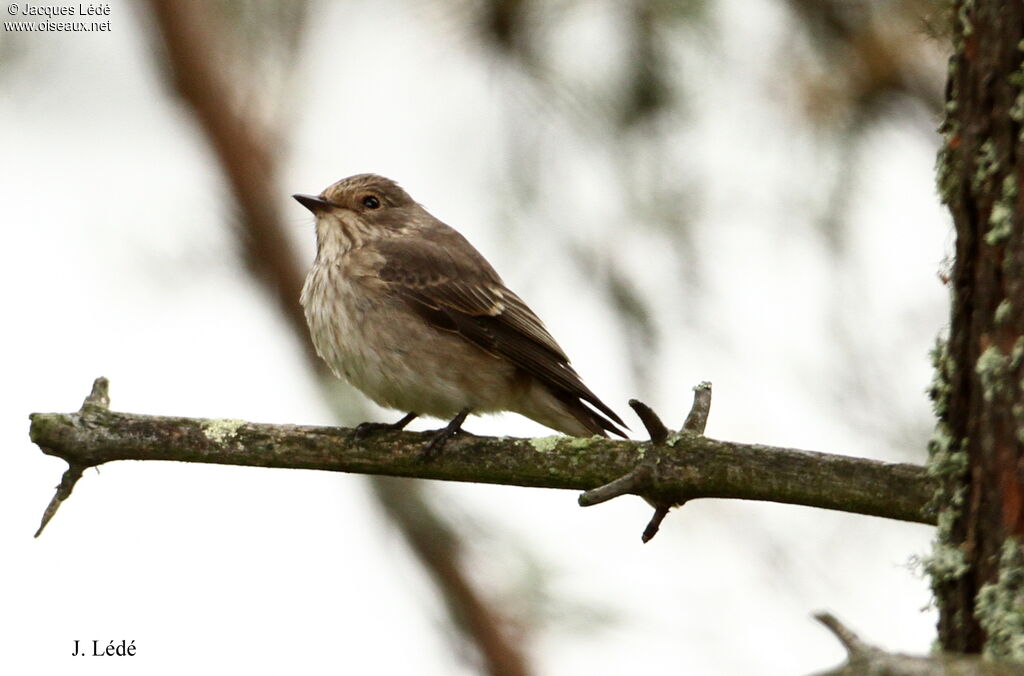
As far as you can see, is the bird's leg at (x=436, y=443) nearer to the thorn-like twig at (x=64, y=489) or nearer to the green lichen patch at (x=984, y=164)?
the thorn-like twig at (x=64, y=489)

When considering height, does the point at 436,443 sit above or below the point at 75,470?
above

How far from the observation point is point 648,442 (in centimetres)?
309

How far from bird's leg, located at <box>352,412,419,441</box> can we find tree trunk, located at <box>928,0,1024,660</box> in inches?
61.4

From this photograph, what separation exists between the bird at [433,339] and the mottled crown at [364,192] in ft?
0.99

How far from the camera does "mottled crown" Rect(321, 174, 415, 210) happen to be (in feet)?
19.4

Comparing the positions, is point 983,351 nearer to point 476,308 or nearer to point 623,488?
point 623,488

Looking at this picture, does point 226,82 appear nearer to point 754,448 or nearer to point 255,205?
point 255,205

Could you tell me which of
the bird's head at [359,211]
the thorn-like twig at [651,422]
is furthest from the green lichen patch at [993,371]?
the bird's head at [359,211]

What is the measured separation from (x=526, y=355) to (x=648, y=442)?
81.5 inches

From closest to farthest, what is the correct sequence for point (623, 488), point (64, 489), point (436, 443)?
1. point (623, 488)
2. point (64, 489)
3. point (436, 443)

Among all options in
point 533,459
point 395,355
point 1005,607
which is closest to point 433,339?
point 395,355

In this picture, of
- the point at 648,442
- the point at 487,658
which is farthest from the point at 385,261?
the point at 648,442

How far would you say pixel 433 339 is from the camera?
204 inches

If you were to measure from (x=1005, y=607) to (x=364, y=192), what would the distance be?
422 centimetres
